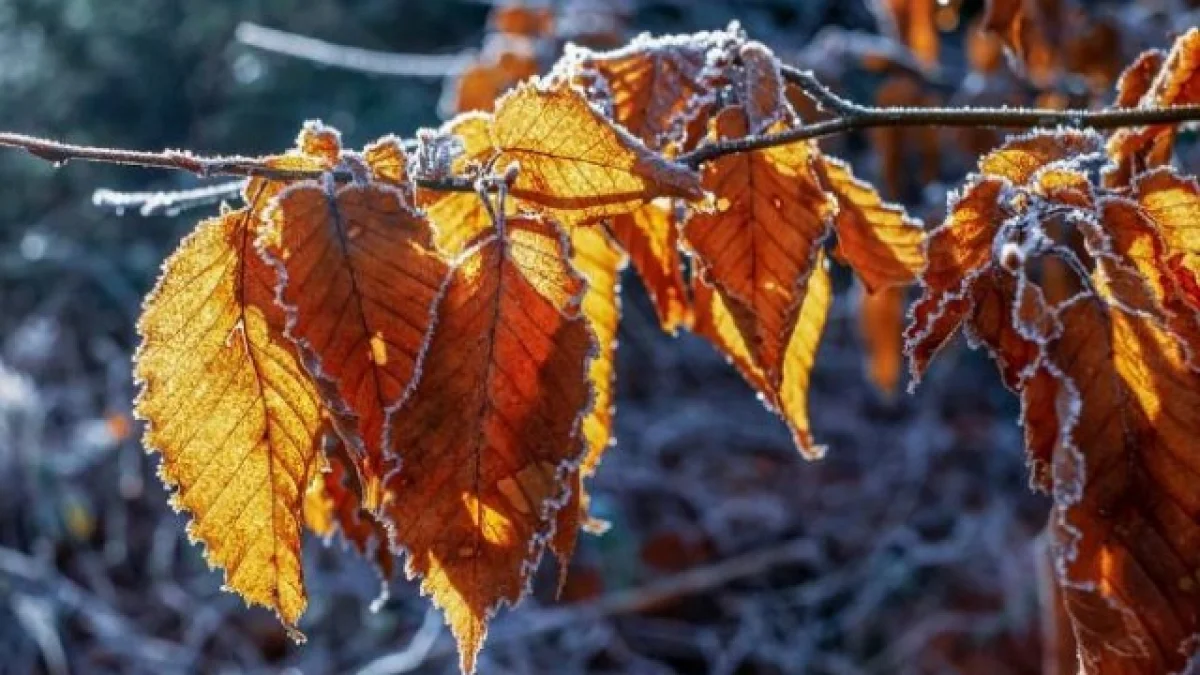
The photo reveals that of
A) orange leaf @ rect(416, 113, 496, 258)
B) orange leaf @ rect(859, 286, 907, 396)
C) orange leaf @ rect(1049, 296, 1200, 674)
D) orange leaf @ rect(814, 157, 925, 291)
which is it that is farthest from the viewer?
orange leaf @ rect(859, 286, 907, 396)

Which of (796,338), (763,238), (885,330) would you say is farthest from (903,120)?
(885,330)

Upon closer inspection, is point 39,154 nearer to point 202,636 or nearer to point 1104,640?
point 1104,640

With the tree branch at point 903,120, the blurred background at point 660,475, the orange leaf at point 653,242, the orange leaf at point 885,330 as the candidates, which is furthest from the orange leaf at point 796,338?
the orange leaf at point 885,330

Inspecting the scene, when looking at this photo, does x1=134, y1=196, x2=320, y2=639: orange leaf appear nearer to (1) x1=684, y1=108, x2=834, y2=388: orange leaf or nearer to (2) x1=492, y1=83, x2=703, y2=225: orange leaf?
(2) x1=492, y1=83, x2=703, y2=225: orange leaf

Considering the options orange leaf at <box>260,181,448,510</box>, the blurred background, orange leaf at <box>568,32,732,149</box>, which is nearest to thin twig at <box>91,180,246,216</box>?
orange leaf at <box>260,181,448,510</box>

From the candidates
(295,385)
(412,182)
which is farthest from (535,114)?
(295,385)

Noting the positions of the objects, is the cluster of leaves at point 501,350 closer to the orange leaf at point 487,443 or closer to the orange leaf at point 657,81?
the orange leaf at point 487,443
